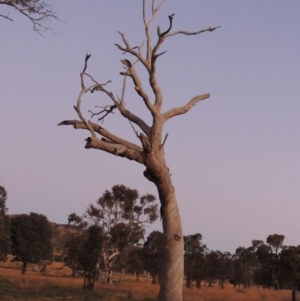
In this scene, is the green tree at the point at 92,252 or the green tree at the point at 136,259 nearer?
the green tree at the point at 92,252

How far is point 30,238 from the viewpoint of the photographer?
51719 millimetres

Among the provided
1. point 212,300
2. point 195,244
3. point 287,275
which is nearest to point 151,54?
point 212,300

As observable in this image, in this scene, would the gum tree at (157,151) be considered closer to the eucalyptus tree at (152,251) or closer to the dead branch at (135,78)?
the dead branch at (135,78)

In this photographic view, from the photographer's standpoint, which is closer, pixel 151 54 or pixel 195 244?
pixel 151 54

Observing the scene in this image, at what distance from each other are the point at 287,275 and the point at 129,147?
110 ft

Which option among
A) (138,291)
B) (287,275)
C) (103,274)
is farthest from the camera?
(103,274)

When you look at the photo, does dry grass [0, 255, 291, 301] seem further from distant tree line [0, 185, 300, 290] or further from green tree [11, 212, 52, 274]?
green tree [11, 212, 52, 274]

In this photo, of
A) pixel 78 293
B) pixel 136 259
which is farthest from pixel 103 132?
pixel 136 259

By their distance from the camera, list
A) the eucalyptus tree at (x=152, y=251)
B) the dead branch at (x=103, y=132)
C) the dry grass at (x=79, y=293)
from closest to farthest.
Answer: the dead branch at (x=103, y=132) → the dry grass at (x=79, y=293) → the eucalyptus tree at (x=152, y=251)

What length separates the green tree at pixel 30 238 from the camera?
167ft

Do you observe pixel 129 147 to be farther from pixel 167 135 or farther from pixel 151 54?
pixel 151 54

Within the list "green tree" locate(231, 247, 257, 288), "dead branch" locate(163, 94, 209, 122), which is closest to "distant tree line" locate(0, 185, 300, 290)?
"green tree" locate(231, 247, 257, 288)

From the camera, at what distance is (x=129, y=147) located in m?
5.76

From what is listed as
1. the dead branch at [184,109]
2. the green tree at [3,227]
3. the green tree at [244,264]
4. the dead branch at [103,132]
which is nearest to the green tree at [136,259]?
the green tree at [3,227]
